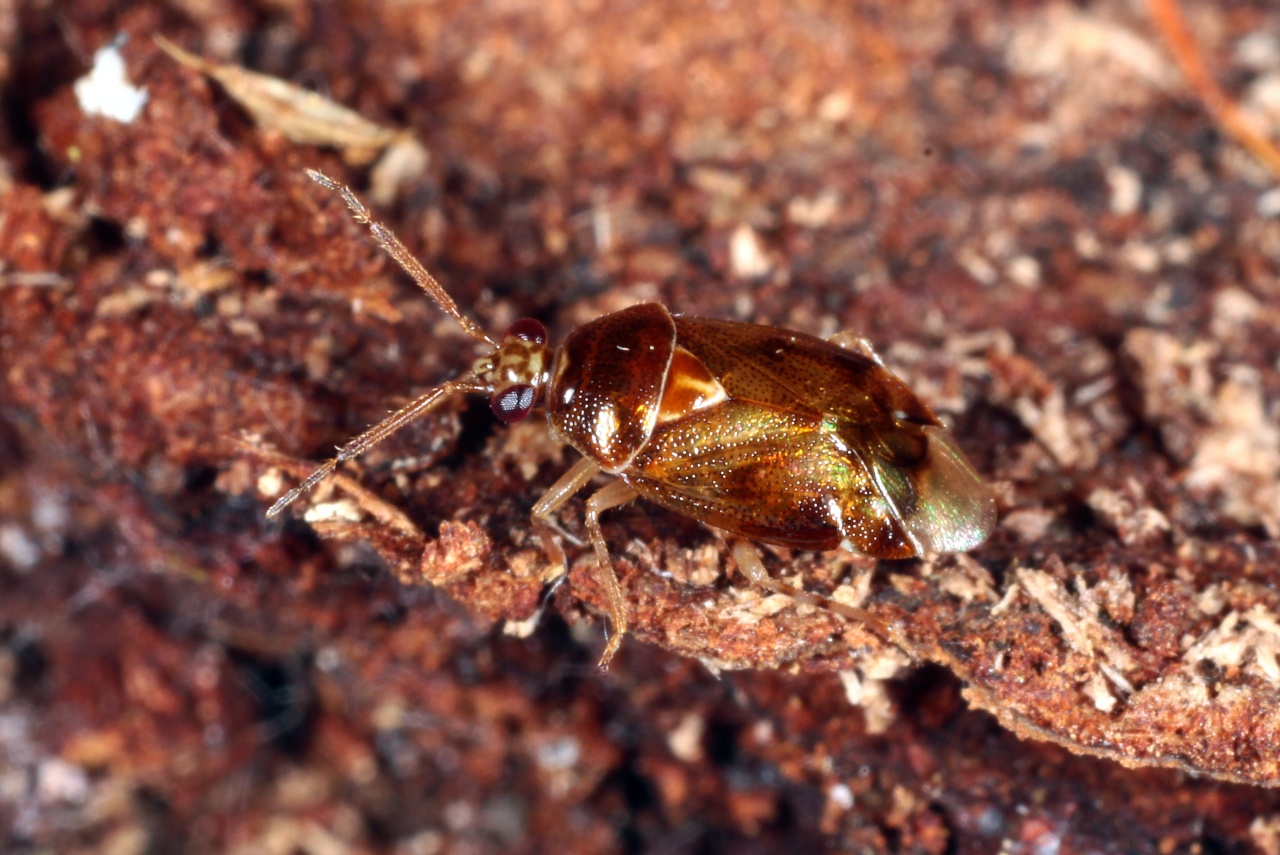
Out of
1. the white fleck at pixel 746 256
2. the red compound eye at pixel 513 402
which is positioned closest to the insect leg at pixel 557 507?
the red compound eye at pixel 513 402

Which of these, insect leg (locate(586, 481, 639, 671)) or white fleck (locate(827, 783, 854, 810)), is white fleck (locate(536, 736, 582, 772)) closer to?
insect leg (locate(586, 481, 639, 671))

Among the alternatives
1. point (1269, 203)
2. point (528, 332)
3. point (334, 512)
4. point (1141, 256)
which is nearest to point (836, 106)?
point (1141, 256)

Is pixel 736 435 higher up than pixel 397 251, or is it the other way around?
pixel 397 251

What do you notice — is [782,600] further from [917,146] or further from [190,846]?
[190,846]

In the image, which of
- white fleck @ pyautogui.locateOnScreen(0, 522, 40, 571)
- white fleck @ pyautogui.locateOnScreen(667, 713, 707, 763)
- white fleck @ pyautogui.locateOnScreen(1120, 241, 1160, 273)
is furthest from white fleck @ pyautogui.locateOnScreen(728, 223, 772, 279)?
white fleck @ pyautogui.locateOnScreen(0, 522, 40, 571)

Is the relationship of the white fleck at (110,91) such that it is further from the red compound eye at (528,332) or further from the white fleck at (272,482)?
the red compound eye at (528,332)

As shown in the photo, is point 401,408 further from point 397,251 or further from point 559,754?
point 559,754

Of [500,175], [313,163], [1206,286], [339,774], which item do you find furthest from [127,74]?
[1206,286]
